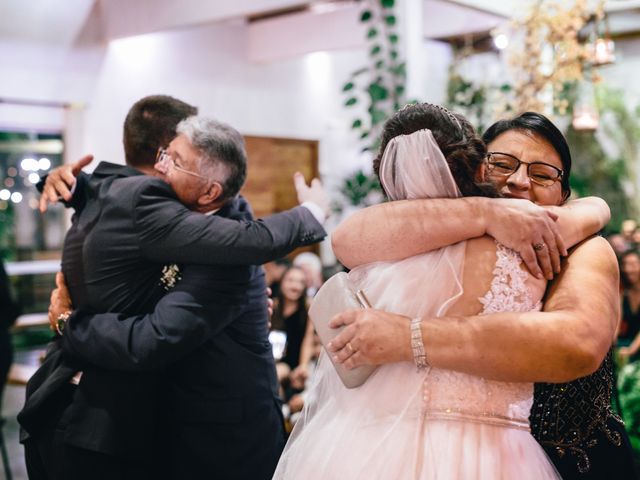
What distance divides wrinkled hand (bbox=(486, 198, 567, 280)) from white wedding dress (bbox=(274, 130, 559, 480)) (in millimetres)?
32

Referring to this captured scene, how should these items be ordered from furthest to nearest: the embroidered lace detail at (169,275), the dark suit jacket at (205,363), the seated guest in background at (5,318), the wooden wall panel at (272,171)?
the wooden wall panel at (272,171) → the seated guest in background at (5,318) → the embroidered lace detail at (169,275) → the dark suit jacket at (205,363)

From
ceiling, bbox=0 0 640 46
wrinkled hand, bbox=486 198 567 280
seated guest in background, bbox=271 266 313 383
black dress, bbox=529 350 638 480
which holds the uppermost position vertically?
ceiling, bbox=0 0 640 46

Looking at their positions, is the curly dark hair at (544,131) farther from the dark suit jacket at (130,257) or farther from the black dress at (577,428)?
the dark suit jacket at (130,257)

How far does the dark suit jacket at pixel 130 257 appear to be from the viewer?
2055 mm

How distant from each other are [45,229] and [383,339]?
5164 mm

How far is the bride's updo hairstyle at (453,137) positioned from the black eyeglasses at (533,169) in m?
0.19

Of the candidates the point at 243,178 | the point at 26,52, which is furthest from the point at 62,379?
the point at 26,52

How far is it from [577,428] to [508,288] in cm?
47

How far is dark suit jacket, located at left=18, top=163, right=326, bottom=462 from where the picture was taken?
6.74 ft

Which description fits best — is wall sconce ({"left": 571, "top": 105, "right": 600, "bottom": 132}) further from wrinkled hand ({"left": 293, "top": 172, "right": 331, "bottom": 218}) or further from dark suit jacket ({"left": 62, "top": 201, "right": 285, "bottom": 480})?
dark suit jacket ({"left": 62, "top": 201, "right": 285, "bottom": 480})

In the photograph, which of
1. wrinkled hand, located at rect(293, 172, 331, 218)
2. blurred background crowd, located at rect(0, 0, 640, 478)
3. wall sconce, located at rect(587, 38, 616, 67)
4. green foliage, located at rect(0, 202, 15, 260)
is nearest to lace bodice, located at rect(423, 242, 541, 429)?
wrinkled hand, located at rect(293, 172, 331, 218)

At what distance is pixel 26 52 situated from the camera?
5.07 m

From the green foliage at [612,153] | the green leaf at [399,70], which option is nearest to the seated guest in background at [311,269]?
the green leaf at [399,70]

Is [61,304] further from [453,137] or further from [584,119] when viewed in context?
[584,119]
